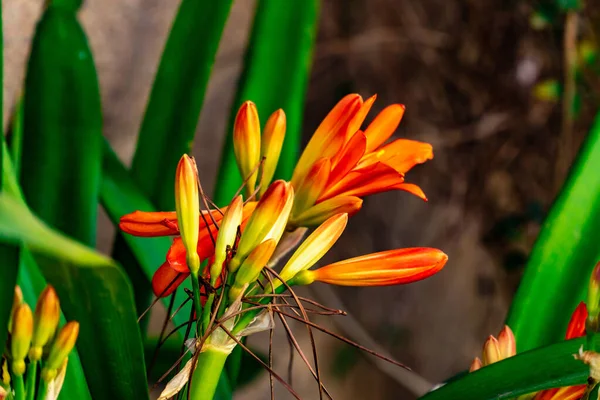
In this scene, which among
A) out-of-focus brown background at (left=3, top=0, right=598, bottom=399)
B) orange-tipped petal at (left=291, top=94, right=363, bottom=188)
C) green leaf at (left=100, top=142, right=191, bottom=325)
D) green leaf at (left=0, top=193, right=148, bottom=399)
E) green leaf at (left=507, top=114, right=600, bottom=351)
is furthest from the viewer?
out-of-focus brown background at (left=3, top=0, right=598, bottom=399)

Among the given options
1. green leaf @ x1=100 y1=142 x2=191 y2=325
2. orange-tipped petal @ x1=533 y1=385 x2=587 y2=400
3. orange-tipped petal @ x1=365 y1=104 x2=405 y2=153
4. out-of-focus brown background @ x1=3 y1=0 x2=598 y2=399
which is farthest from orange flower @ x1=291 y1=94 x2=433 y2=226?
out-of-focus brown background @ x1=3 y1=0 x2=598 y2=399

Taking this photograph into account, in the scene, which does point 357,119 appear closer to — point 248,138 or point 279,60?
point 248,138

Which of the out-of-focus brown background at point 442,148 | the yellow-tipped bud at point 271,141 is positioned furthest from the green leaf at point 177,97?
the out-of-focus brown background at point 442,148

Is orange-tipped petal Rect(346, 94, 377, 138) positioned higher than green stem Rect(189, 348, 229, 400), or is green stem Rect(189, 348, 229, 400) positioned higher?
orange-tipped petal Rect(346, 94, 377, 138)

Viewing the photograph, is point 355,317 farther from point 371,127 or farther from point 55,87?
point 371,127

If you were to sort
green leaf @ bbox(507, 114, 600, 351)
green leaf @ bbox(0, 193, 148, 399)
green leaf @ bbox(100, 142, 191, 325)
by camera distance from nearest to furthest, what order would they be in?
green leaf @ bbox(0, 193, 148, 399) → green leaf @ bbox(507, 114, 600, 351) → green leaf @ bbox(100, 142, 191, 325)

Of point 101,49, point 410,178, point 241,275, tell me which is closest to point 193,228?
point 241,275

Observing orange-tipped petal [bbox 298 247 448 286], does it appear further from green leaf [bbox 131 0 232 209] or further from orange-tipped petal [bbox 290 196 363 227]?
green leaf [bbox 131 0 232 209]
